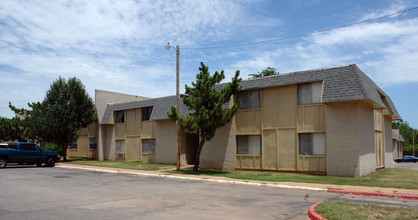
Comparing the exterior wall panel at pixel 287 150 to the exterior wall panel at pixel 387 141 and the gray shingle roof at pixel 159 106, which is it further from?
the exterior wall panel at pixel 387 141

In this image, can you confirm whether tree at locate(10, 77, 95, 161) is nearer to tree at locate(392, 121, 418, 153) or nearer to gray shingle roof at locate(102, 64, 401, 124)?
gray shingle roof at locate(102, 64, 401, 124)

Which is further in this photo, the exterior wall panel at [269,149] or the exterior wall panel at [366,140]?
the exterior wall panel at [269,149]

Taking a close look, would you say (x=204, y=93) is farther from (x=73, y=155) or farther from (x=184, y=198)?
(x=73, y=155)

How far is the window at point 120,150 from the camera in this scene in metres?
33.5

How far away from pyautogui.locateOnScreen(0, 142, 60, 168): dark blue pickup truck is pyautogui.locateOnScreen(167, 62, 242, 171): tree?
1200 centimetres

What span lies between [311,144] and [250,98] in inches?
193

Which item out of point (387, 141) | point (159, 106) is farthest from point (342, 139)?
point (159, 106)

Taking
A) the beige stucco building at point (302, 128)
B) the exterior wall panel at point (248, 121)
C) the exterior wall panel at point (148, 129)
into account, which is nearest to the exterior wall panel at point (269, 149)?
the beige stucco building at point (302, 128)

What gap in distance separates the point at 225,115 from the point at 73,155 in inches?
1003

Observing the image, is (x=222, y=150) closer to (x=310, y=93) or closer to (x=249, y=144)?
(x=249, y=144)

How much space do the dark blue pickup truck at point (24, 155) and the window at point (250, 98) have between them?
50.1 feet

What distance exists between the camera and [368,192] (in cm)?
1341

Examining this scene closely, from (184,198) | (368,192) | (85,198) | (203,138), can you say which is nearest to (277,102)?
(203,138)

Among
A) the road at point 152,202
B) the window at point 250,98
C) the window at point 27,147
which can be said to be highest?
the window at point 250,98
